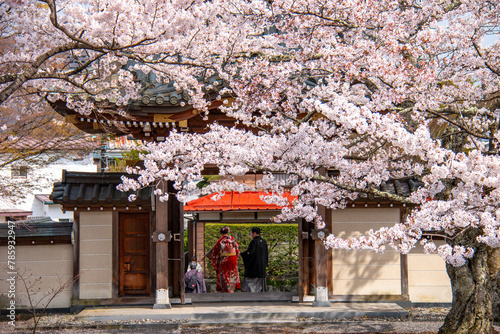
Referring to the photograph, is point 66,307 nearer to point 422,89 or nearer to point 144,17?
point 144,17

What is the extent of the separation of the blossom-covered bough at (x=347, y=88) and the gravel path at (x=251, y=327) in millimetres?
1410

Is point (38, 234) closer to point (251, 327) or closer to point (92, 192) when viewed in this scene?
point (92, 192)

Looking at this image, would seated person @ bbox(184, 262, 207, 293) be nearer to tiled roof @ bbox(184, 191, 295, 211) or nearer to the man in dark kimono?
the man in dark kimono

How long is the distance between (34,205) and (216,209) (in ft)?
67.1

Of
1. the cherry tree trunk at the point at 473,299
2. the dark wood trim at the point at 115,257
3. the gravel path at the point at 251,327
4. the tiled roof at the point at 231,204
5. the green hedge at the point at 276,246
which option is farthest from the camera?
the green hedge at the point at 276,246

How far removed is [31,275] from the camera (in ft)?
30.5

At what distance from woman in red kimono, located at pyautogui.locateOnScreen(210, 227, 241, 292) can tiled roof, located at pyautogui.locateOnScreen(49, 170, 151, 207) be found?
217 centimetres

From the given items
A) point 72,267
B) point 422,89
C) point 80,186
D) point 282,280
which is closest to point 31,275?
point 72,267

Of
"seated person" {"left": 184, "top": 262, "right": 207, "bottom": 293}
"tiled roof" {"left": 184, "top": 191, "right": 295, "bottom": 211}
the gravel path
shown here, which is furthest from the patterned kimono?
the gravel path

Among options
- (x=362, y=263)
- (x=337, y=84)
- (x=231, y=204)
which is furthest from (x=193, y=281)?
(x=337, y=84)

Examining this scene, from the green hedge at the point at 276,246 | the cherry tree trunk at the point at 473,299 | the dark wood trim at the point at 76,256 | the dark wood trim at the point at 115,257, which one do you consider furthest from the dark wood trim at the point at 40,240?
the cherry tree trunk at the point at 473,299

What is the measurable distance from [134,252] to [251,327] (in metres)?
2.66

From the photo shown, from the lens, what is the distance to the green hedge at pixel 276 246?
42.9 feet

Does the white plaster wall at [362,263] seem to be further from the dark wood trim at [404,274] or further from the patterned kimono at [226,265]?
the patterned kimono at [226,265]
